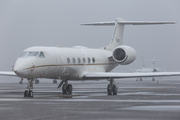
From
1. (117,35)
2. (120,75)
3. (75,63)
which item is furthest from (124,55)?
(117,35)

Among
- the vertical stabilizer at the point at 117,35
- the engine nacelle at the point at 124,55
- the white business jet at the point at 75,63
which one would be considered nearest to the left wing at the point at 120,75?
the white business jet at the point at 75,63

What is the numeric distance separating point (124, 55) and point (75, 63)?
3.80 meters

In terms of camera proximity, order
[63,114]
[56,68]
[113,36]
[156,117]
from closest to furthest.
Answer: [156,117] < [63,114] < [56,68] < [113,36]

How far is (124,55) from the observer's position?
27656mm

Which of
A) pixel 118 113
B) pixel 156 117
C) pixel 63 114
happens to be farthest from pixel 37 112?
pixel 156 117

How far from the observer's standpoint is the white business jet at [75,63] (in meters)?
21.4

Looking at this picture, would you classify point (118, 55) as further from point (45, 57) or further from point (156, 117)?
point (156, 117)

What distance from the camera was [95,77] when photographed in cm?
2619

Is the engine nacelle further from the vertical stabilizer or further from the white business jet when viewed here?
the vertical stabilizer

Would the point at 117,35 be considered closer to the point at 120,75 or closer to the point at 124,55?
the point at 124,55

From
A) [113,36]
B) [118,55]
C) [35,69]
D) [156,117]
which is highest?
[113,36]

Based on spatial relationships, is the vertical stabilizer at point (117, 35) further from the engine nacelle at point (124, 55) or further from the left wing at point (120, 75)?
the left wing at point (120, 75)

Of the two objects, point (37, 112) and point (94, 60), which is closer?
point (37, 112)

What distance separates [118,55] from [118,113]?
625 inches
